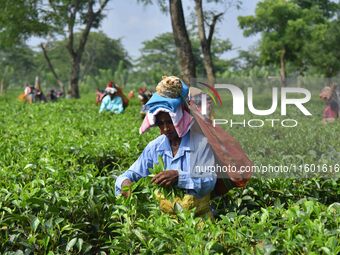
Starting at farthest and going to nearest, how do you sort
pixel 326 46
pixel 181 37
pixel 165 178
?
pixel 326 46 → pixel 181 37 → pixel 165 178

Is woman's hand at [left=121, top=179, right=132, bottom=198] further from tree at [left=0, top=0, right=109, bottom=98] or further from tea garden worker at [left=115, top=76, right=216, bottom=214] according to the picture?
tree at [left=0, top=0, right=109, bottom=98]

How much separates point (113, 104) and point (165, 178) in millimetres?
10493

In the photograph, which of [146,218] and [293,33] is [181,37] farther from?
[293,33]

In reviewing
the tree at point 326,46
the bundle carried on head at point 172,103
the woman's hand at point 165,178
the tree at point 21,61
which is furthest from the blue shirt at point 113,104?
the tree at point 21,61

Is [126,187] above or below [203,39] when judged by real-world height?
below

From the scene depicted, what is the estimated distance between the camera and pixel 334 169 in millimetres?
4398

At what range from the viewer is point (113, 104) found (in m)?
13.5

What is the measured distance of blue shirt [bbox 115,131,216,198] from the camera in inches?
128

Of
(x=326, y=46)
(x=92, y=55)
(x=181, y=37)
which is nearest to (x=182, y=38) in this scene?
(x=181, y=37)

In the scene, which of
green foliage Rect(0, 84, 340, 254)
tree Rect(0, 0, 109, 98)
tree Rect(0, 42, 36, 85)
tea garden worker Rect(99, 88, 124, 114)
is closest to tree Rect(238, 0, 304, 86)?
tree Rect(0, 0, 109, 98)

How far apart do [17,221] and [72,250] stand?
0.37 metres

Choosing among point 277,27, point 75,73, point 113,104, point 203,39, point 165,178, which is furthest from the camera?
point 277,27

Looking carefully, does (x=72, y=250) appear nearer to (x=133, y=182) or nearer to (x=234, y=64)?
(x=133, y=182)

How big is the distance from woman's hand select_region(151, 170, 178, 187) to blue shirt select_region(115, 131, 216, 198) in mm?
55
